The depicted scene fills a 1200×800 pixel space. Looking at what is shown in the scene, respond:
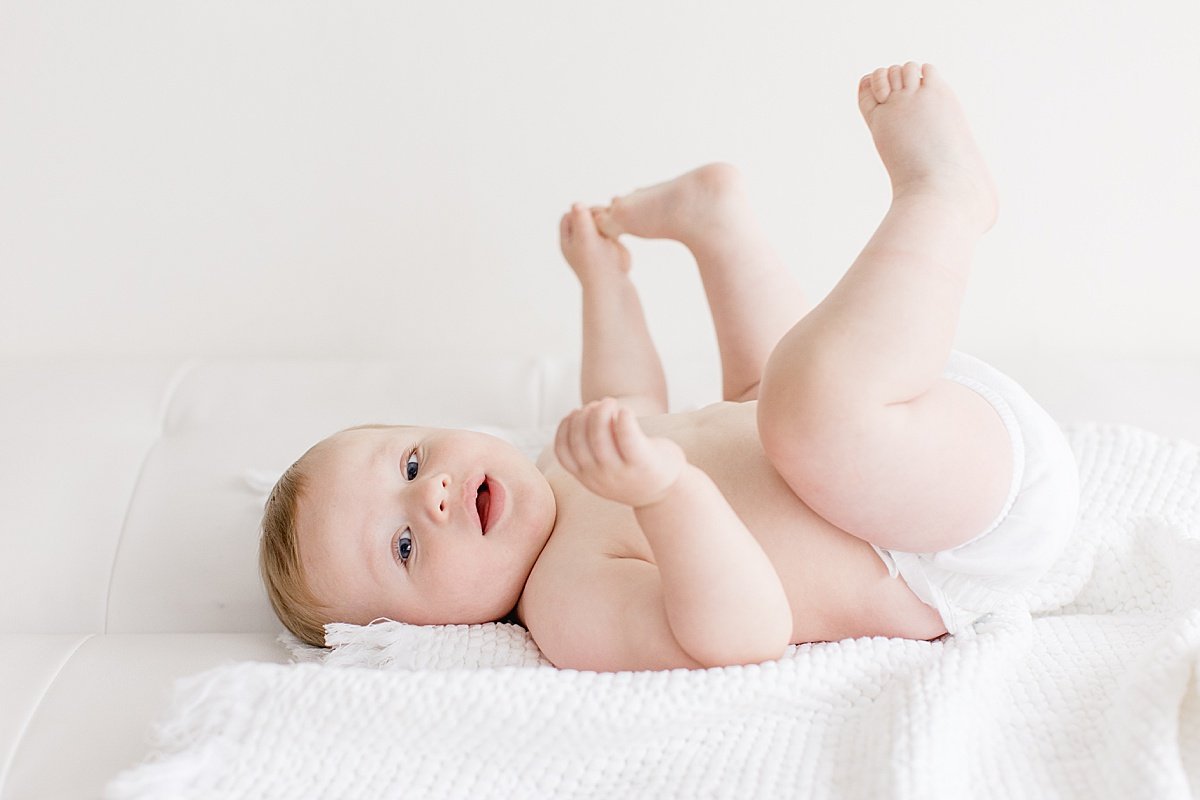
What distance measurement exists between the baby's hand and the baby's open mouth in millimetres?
313

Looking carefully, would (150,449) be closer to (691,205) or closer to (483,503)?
(483,503)

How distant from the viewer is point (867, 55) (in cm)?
163

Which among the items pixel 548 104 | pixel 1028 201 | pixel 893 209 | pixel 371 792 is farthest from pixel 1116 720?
pixel 548 104

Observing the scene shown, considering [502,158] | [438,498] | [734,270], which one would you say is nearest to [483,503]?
[438,498]

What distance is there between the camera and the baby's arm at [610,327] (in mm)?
1409

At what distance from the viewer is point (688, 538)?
0.88 meters

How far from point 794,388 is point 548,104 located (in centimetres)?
89

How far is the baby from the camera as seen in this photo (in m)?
0.91

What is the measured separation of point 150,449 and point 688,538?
86 cm

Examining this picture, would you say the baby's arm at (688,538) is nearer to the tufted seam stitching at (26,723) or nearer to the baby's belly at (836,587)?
the baby's belly at (836,587)

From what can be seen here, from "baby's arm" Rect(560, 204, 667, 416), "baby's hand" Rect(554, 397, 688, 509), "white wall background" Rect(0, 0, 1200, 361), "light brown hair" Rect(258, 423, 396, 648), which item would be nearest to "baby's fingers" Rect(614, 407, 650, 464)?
"baby's hand" Rect(554, 397, 688, 509)

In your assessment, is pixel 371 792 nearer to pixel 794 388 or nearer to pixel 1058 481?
pixel 794 388

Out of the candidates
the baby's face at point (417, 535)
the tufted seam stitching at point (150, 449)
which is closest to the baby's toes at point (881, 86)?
the baby's face at point (417, 535)

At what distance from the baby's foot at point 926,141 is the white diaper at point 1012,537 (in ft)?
0.58
